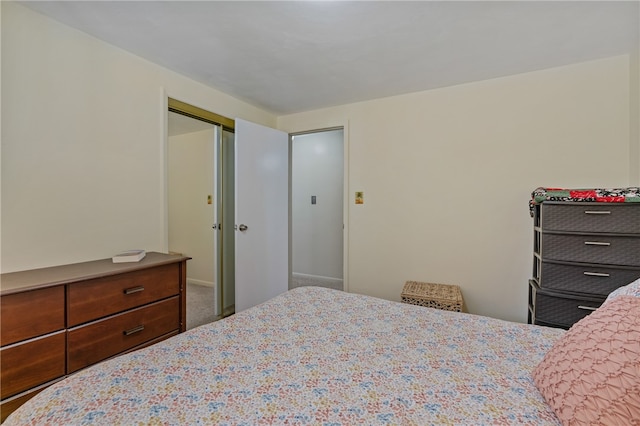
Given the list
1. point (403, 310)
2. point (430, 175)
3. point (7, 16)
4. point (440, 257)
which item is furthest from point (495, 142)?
point (7, 16)

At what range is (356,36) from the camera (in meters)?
1.93

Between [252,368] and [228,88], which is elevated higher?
[228,88]

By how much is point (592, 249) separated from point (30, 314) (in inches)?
128

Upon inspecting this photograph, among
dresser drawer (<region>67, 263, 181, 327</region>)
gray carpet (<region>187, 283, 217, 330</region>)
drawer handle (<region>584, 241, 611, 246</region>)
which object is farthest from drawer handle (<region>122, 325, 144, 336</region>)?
drawer handle (<region>584, 241, 611, 246</region>)

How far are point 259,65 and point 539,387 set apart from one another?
8.36ft

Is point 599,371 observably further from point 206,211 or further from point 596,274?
point 206,211

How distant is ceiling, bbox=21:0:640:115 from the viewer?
167 cm

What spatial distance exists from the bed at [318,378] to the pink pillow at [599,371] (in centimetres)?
6

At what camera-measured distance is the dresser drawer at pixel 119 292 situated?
1.54 metres

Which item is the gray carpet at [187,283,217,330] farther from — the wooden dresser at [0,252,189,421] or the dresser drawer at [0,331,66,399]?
the dresser drawer at [0,331,66,399]

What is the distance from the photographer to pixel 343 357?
3.61 feet

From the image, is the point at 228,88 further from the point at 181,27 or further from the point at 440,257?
the point at 440,257

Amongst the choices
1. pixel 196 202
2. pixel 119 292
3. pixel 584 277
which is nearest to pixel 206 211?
pixel 196 202

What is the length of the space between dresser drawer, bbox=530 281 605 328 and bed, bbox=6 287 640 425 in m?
0.91
